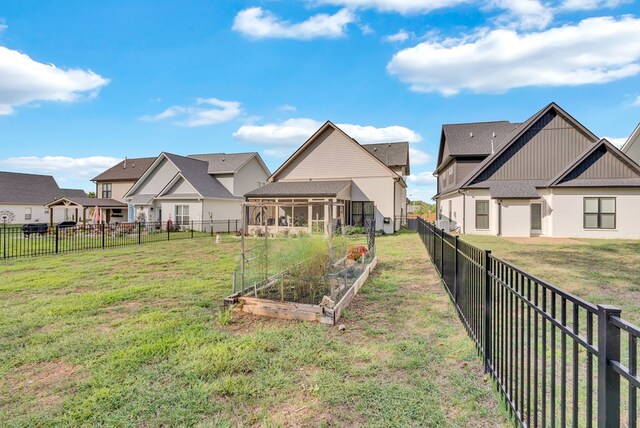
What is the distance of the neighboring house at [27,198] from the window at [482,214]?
130 feet

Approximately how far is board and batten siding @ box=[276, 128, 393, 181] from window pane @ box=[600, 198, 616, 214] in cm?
1176

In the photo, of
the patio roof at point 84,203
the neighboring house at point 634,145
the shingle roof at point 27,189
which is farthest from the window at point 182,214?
the neighboring house at point 634,145

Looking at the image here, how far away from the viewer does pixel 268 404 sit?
9.47ft

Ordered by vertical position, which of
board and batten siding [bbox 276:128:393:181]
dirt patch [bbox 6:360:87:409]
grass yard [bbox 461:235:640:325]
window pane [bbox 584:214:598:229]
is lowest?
dirt patch [bbox 6:360:87:409]

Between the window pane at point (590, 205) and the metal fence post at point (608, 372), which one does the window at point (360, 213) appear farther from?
the metal fence post at point (608, 372)

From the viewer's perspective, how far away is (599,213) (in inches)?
683

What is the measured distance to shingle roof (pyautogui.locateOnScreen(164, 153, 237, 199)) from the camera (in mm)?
25292

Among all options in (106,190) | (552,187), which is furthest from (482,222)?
(106,190)

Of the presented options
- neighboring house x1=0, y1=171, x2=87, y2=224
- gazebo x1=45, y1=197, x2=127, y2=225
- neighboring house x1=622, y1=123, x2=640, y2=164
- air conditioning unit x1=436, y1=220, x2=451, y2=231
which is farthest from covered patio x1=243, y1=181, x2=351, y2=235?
neighboring house x1=0, y1=171, x2=87, y2=224

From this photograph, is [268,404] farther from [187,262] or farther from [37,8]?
[37,8]

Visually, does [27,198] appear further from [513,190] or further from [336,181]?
[513,190]

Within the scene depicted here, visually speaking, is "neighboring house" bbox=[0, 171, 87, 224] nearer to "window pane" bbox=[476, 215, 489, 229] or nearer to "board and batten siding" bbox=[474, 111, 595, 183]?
"window pane" bbox=[476, 215, 489, 229]

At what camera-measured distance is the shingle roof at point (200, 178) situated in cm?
2529

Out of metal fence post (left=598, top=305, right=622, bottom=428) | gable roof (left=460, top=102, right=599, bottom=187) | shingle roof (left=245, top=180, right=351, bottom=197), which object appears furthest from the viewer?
shingle roof (left=245, top=180, right=351, bottom=197)
